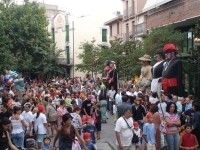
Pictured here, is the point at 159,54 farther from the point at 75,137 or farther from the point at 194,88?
the point at 194,88

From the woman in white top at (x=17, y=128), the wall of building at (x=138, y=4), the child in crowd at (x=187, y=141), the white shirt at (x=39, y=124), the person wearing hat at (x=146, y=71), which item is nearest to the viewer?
the person wearing hat at (x=146, y=71)

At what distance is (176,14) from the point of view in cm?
1992

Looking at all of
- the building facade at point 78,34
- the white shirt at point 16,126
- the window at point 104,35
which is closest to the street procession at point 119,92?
the white shirt at point 16,126

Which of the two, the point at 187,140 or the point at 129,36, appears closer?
the point at 187,140

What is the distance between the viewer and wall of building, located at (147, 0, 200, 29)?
17750 millimetres

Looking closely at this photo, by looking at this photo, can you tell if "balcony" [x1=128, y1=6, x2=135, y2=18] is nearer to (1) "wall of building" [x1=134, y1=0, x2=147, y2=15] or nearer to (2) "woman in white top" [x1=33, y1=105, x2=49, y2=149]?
(1) "wall of building" [x1=134, y1=0, x2=147, y2=15]

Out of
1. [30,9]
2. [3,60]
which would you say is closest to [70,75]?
[30,9]

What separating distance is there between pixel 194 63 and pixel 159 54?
876 cm

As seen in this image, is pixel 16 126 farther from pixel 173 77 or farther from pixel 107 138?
pixel 173 77

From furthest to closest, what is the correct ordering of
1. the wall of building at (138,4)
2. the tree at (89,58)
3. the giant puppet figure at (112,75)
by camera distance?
the tree at (89,58), the wall of building at (138,4), the giant puppet figure at (112,75)

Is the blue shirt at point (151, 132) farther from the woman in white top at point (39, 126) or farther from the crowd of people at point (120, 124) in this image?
the woman in white top at point (39, 126)

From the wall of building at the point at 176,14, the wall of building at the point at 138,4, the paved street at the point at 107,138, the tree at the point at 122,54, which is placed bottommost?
the paved street at the point at 107,138

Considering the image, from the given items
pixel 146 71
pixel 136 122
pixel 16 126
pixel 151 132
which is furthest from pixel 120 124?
pixel 16 126

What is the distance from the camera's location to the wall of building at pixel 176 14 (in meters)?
17.8
